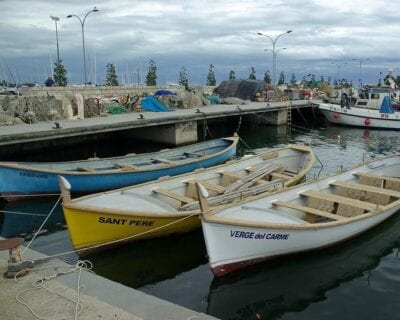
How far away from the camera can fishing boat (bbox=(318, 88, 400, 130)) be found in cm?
3083

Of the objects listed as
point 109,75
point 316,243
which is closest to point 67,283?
point 316,243

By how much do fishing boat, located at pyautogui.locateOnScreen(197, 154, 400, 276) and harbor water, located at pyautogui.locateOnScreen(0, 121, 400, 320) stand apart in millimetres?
348

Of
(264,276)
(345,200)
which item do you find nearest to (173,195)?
(264,276)

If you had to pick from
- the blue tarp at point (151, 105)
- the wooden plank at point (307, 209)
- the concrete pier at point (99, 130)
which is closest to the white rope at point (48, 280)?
the wooden plank at point (307, 209)

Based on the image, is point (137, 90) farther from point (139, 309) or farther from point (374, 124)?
point (139, 309)

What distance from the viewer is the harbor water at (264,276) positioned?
698 cm

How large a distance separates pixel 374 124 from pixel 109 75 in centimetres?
4371

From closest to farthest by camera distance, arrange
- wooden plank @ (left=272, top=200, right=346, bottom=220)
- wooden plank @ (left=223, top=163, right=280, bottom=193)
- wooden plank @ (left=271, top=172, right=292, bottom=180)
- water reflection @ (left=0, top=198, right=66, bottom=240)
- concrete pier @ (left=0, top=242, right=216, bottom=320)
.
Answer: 1. concrete pier @ (left=0, top=242, right=216, bottom=320)
2. wooden plank @ (left=272, top=200, right=346, bottom=220)
3. wooden plank @ (left=223, top=163, right=280, bottom=193)
4. water reflection @ (left=0, top=198, right=66, bottom=240)
5. wooden plank @ (left=271, top=172, right=292, bottom=180)

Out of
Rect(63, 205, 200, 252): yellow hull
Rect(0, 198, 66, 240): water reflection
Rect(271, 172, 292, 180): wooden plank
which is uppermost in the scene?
Rect(271, 172, 292, 180): wooden plank

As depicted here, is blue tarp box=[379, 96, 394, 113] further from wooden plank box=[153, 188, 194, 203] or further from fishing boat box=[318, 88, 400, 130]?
wooden plank box=[153, 188, 194, 203]

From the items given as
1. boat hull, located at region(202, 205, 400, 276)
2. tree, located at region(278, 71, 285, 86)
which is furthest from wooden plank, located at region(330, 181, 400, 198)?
tree, located at region(278, 71, 285, 86)

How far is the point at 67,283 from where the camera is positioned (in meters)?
5.56

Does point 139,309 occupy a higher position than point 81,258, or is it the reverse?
point 139,309

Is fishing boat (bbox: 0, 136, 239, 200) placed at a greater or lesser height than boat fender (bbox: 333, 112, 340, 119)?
lesser
